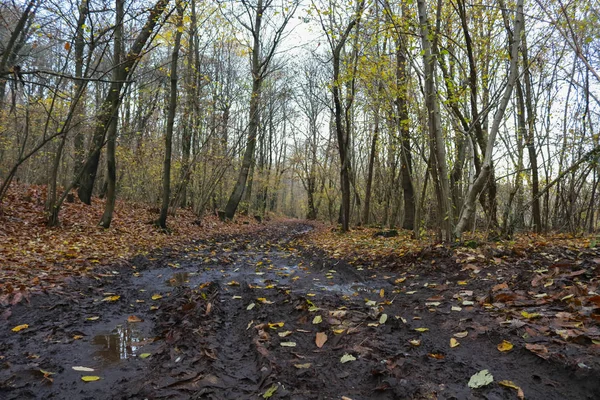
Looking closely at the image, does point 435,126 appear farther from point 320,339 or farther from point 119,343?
point 119,343

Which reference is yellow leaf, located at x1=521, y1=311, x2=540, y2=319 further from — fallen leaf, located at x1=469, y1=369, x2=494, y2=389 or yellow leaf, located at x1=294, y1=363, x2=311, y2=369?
yellow leaf, located at x1=294, y1=363, x2=311, y2=369

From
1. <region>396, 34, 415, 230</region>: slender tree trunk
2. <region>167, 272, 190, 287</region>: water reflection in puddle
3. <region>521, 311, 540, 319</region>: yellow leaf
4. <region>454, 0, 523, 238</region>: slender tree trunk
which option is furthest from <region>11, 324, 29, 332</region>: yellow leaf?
<region>396, 34, 415, 230</region>: slender tree trunk

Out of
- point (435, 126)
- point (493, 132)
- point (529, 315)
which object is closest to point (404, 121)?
point (435, 126)

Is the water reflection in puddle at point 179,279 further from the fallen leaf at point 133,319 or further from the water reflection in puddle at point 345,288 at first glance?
the water reflection in puddle at point 345,288

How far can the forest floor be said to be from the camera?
90.2 inches

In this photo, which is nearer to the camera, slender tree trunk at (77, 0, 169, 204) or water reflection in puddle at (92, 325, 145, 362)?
water reflection in puddle at (92, 325, 145, 362)

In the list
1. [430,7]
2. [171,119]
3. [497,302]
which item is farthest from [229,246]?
[430,7]

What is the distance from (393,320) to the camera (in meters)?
3.38

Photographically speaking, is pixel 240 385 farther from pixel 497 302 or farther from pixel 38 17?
pixel 38 17

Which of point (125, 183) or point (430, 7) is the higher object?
point (430, 7)

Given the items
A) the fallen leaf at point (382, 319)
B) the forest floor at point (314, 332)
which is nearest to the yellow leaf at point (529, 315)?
the forest floor at point (314, 332)

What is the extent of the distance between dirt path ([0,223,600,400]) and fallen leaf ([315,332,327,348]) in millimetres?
31

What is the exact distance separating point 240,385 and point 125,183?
21.2 meters

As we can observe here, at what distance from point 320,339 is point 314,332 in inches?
8.7
